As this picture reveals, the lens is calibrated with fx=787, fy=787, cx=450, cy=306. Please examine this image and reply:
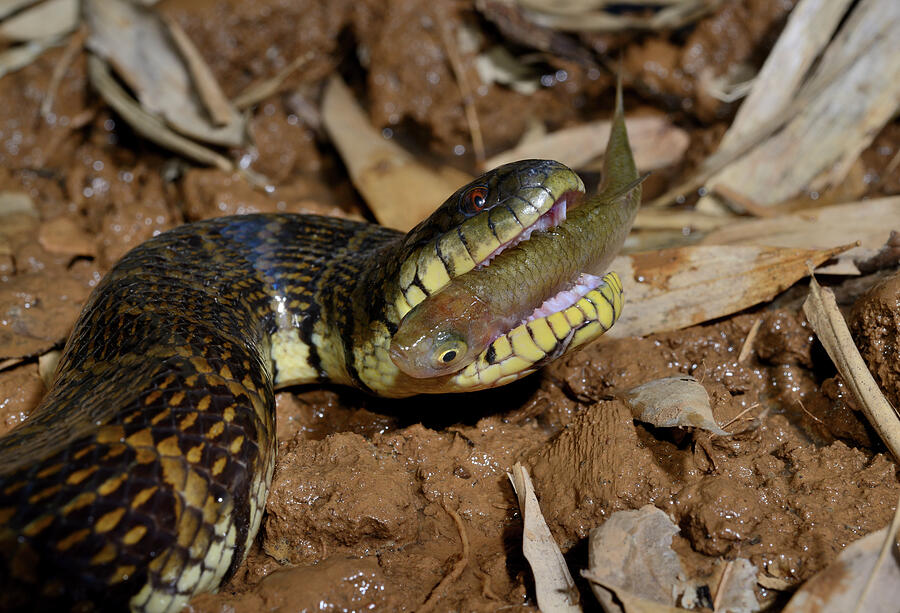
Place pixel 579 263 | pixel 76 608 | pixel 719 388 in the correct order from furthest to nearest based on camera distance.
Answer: pixel 719 388
pixel 579 263
pixel 76 608

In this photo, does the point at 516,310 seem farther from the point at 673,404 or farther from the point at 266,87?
the point at 266,87

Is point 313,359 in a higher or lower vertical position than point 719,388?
higher

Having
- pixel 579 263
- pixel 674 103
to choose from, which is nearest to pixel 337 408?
pixel 579 263

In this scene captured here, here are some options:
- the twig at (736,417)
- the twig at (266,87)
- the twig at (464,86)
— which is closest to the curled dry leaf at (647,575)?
the twig at (736,417)

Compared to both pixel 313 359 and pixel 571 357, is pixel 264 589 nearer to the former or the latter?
pixel 313 359

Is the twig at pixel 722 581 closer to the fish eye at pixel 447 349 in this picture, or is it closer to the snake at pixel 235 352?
the snake at pixel 235 352
